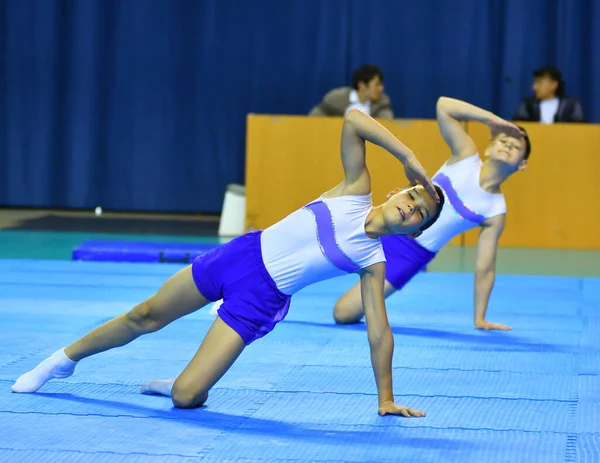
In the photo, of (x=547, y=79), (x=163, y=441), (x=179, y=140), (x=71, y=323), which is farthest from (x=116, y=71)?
(x=163, y=441)

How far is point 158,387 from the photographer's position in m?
4.22

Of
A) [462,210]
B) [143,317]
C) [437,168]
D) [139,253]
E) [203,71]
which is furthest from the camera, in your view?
[203,71]

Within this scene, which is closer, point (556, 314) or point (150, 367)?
point (150, 367)

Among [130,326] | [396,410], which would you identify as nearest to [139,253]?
[130,326]

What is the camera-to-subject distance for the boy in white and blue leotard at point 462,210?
19.5 ft

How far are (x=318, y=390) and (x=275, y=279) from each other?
1.88 feet

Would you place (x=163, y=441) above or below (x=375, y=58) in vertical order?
below

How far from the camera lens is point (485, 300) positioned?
609cm

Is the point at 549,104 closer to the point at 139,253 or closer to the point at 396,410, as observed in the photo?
the point at 139,253

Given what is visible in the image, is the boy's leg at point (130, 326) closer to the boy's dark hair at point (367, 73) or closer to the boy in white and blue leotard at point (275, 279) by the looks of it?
the boy in white and blue leotard at point (275, 279)

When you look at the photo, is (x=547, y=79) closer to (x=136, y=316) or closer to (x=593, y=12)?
(x=593, y=12)

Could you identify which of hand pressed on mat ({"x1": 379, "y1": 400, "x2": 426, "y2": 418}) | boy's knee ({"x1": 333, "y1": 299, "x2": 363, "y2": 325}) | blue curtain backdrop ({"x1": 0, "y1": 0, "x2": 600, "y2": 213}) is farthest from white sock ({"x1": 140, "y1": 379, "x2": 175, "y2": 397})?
blue curtain backdrop ({"x1": 0, "y1": 0, "x2": 600, "y2": 213})

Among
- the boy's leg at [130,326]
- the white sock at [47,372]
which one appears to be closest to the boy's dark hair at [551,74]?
the boy's leg at [130,326]

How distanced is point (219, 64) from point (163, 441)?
9338 millimetres
